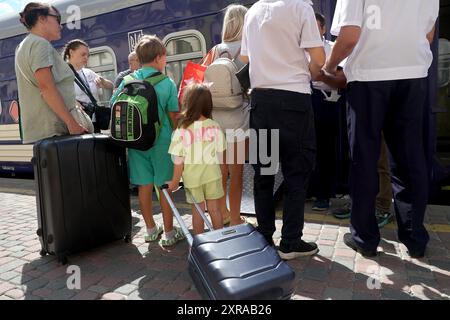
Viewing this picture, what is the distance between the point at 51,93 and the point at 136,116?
67cm

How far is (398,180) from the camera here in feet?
9.11

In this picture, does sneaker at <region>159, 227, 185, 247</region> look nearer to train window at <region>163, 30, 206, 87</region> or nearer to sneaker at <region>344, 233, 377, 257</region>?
sneaker at <region>344, 233, 377, 257</region>

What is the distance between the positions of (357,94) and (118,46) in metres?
3.52

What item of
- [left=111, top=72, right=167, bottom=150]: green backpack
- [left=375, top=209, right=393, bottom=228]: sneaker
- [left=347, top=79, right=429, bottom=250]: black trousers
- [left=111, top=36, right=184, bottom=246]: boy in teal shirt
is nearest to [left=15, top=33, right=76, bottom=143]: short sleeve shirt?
[left=111, top=36, right=184, bottom=246]: boy in teal shirt

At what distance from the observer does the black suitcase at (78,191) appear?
2795 millimetres

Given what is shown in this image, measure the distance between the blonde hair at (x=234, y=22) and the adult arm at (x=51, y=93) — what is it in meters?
1.35

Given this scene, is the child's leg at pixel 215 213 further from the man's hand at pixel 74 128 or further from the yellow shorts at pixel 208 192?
the man's hand at pixel 74 128

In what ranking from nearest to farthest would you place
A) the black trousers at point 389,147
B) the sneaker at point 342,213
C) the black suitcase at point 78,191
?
A: the black trousers at point 389,147 → the black suitcase at point 78,191 → the sneaker at point 342,213

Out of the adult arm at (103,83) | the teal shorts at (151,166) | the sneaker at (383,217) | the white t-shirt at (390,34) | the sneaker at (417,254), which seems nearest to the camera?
the white t-shirt at (390,34)

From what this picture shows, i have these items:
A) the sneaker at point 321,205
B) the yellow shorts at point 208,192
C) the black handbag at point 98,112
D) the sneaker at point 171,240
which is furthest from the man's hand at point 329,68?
the black handbag at point 98,112

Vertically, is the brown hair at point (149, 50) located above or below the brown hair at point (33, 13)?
below

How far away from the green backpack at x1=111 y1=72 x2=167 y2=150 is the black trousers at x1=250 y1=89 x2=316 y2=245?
0.72 metres

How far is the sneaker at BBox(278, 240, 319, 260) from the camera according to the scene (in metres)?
2.75

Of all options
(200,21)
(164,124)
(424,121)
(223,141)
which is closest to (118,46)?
(200,21)
